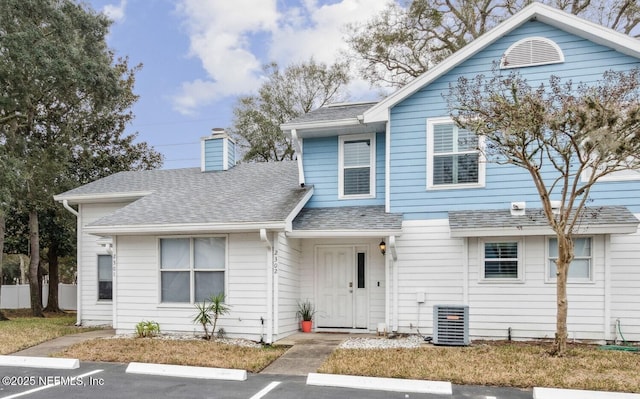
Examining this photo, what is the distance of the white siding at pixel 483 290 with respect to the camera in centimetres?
916

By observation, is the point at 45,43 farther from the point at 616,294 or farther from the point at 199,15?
the point at 616,294

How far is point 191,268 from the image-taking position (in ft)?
33.4

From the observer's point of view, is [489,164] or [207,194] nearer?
[489,164]

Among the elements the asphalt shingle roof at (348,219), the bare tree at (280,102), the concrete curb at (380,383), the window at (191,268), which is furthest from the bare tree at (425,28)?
the concrete curb at (380,383)

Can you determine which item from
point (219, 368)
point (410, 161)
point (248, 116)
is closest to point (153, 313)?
point (219, 368)

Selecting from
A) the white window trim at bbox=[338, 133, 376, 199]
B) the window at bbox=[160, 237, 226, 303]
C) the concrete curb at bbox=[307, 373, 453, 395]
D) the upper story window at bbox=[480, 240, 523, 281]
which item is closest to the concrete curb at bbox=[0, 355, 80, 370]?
the window at bbox=[160, 237, 226, 303]

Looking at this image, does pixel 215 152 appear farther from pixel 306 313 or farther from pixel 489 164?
pixel 489 164

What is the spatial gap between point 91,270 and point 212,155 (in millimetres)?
4626

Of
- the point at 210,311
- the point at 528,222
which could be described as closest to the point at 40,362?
the point at 210,311

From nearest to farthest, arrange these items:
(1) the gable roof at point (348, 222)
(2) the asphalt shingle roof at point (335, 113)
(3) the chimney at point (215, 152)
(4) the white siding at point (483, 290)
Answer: (4) the white siding at point (483, 290)
(1) the gable roof at point (348, 222)
(2) the asphalt shingle roof at point (335, 113)
(3) the chimney at point (215, 152)

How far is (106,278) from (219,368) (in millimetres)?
7614

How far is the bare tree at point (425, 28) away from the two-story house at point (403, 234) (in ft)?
37.8

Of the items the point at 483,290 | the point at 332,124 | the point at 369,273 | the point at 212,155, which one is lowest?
the point at 483,290

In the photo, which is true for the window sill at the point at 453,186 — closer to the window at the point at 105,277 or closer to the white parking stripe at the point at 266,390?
the white parking stripe at the point at 266,390
